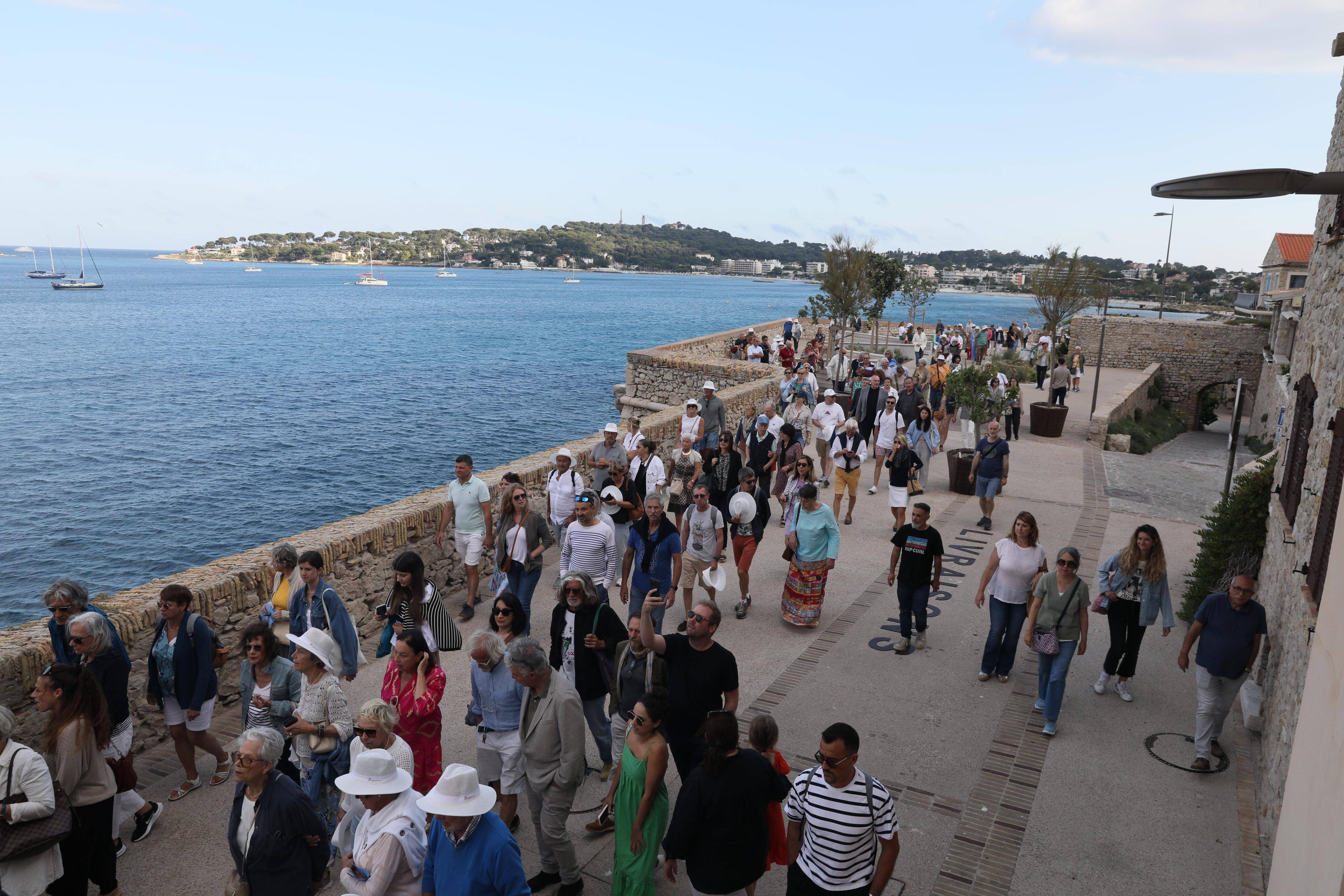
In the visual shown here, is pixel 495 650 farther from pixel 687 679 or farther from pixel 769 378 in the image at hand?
pixel 769 378

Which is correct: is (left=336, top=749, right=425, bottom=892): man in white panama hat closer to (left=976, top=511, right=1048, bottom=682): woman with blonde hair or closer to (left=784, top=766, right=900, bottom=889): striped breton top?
(left=784, top=766, right=900, bottom=889): striped breton top

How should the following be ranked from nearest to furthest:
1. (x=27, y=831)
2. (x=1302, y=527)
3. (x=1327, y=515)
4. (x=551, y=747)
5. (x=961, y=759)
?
(x=27, y=831) < (x=551, y=747) < (x=1327, y=515) < (x=1302, y=527) < (x=961, y=759)

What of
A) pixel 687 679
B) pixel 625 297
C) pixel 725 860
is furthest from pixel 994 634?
pixel 625 297

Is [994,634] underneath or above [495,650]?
underneath

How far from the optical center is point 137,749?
6.35 metres

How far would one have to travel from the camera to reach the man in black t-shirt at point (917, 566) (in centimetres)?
784

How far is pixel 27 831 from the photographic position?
13.2 feet

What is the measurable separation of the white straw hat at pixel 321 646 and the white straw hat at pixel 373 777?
1.08m

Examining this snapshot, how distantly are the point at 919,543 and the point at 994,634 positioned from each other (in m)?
1.02

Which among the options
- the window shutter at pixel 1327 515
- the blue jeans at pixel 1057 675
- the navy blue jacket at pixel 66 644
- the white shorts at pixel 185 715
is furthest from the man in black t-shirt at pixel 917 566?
the navy blue jacket at pixel 66 644

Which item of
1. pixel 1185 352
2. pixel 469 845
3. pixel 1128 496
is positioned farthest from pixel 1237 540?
pixel 1185 352

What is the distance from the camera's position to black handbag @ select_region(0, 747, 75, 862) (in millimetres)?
3984

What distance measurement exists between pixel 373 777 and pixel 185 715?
8.90 ft

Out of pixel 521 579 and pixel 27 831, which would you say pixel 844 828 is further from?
pixel 521 579
